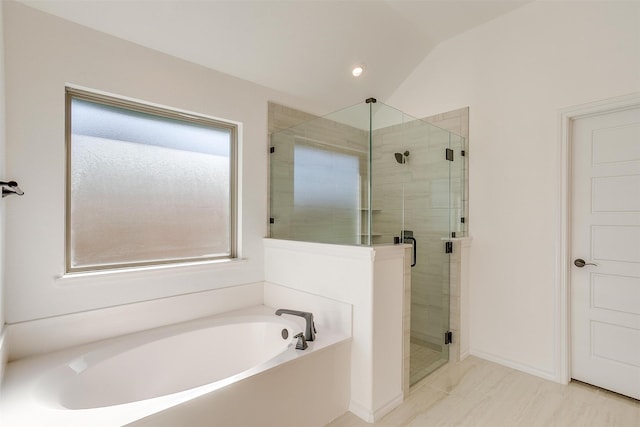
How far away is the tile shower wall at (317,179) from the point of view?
2211mm

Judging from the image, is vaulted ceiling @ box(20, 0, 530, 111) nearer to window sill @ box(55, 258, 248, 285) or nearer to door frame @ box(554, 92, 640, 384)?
Result: door frame @ box(554, 92, 640, 384)

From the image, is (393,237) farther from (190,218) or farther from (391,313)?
(190,218)

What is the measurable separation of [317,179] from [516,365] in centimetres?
227

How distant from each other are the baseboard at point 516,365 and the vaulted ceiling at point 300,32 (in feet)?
8.96

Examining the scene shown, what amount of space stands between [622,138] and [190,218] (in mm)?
3168

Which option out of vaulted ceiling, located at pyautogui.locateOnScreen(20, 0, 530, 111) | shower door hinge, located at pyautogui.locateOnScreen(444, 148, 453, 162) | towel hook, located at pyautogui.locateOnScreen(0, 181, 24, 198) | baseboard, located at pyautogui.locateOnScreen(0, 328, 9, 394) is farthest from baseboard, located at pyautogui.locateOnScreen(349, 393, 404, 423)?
vaulted ceiling, located at pyautogui.locateOnScreen(20, 0, 530, 111)

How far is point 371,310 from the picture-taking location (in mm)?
1896

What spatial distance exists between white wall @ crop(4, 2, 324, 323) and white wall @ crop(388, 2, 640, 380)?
2.52m

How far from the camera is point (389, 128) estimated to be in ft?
7.48

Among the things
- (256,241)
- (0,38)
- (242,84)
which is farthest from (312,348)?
(0,38)

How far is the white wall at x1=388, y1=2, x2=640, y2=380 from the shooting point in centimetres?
217

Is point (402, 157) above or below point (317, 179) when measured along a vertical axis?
above

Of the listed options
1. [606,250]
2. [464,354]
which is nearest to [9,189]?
[464,354]

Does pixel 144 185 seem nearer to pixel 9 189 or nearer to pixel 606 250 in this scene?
pixel 9 189
